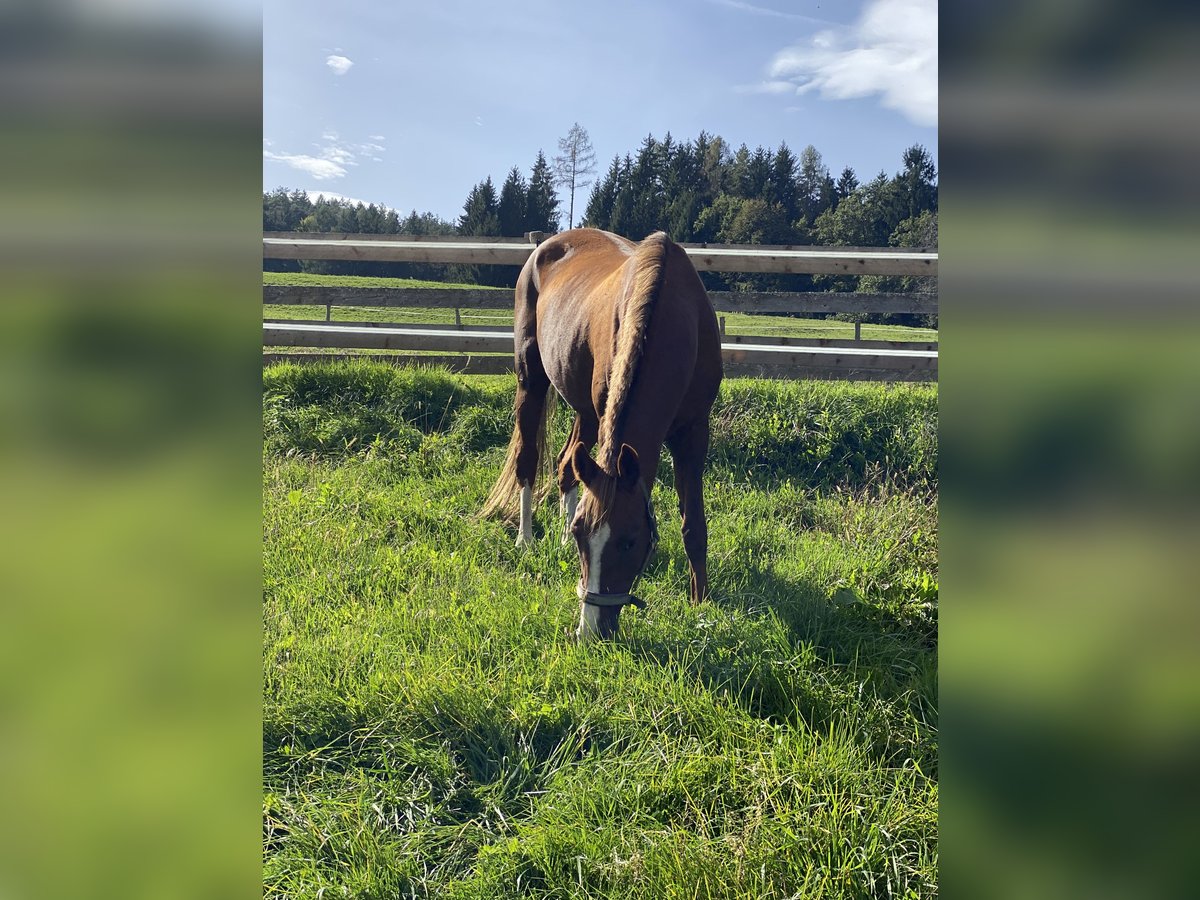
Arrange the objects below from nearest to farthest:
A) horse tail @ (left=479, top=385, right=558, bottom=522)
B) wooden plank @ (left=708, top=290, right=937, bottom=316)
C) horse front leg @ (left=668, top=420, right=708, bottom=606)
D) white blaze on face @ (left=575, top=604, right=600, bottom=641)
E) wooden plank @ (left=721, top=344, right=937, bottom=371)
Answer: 1. white blaze on face @ (left=575, top=604, right=600, bottom=641)
2. horse front leg @ (left=668, top=420, right=708, bottom=606)
3. horse tail @ (left=479, top=385, right=558, bottom=522)
4. wooden plank @ (left=721, top=344, right=937, bottom=371)
5. wooden plank @ (left=708, top=290, right=937, bottom=316)

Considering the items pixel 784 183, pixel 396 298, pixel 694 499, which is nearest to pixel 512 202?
pixel 784 183

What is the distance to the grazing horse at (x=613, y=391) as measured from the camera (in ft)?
8.95

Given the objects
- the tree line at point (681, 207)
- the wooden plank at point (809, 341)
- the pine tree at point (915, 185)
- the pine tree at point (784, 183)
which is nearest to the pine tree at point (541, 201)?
the tree line at point (681, 207)

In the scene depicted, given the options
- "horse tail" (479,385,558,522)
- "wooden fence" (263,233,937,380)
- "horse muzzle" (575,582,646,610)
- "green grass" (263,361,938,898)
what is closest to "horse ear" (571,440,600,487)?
"horse muzzle" (575,582,646,610)

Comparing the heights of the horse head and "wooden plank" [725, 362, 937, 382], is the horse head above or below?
below

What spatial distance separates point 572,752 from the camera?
2.06 meters

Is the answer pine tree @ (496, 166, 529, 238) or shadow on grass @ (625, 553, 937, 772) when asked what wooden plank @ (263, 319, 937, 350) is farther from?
pine tree @ (496, 166, 529, 238)

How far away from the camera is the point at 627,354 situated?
292 centimetres

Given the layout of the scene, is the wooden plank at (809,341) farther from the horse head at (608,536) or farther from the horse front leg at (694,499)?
the horse head at (608,536)

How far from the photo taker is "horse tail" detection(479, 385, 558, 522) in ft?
14.2

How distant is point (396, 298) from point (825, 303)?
213 inches

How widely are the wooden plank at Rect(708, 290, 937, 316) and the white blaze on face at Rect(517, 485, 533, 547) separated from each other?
3969mm
